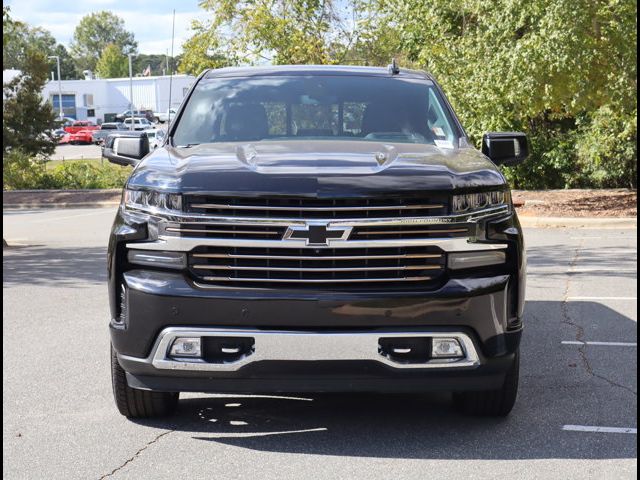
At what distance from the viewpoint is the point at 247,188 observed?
4953 millimetres

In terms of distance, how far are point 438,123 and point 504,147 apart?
0.43m

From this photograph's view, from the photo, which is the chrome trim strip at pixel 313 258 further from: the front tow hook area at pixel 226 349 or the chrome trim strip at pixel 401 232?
the front tow hook area at pixel 226 349

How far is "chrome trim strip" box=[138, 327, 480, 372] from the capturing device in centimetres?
488

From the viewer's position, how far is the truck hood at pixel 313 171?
496cm

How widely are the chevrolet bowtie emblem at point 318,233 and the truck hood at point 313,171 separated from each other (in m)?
0.15

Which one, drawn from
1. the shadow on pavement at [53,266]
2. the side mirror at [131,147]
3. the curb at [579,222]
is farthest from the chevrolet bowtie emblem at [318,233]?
the curb at [579,222]

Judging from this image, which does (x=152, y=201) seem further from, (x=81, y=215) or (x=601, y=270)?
(x=81, y=215)

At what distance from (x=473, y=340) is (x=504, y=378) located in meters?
0.45

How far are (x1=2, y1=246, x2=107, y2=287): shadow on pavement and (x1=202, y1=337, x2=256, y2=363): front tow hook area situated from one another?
6.87 m

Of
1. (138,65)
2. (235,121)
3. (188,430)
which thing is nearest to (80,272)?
(235,121)

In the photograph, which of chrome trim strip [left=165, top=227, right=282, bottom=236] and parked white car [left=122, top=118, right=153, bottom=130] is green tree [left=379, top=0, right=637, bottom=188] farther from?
parked white car [left=122, top=118, right=153, bottom=130]

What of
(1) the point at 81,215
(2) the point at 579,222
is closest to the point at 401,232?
(2) the point at 579,222

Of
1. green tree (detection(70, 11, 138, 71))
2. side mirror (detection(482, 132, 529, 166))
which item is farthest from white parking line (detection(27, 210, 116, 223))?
green tree (detection(70, 11, 138, 71))

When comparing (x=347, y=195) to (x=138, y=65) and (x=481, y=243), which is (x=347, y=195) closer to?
(x=481, y=243)
